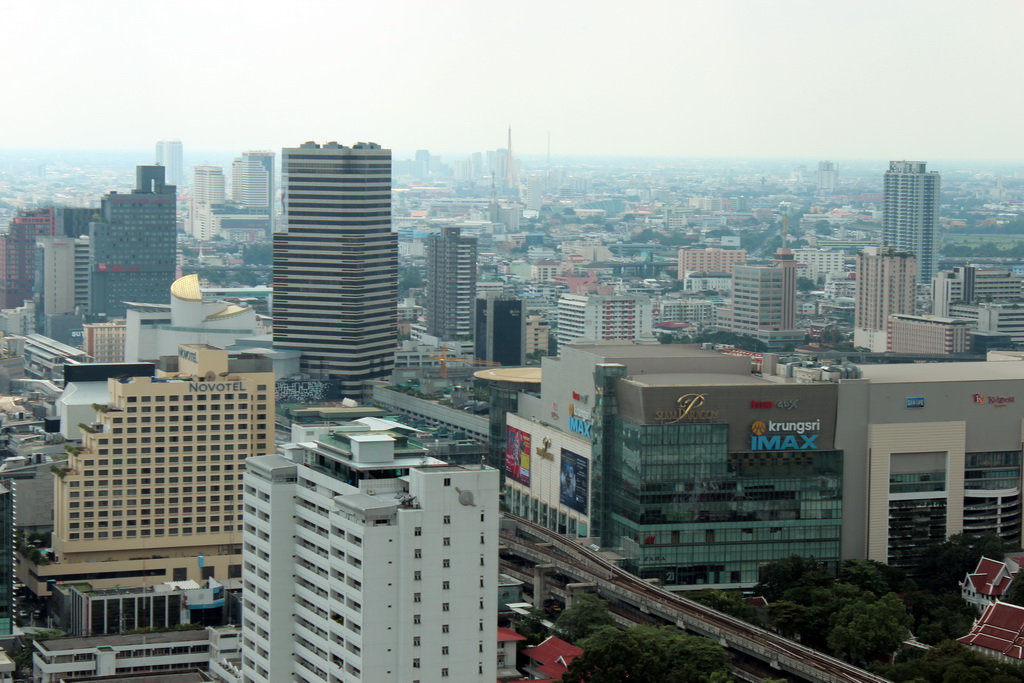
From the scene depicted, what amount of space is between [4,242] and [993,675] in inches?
3343

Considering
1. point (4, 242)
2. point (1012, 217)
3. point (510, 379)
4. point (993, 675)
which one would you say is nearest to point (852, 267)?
point (1012, 217)

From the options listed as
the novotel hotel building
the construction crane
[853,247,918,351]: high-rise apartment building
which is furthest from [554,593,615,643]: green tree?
[853,247,918,351]: high-rise apartment building

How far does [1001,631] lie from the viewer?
102 ft

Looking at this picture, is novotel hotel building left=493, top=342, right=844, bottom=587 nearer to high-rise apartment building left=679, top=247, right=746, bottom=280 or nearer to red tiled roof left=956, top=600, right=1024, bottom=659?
red tiled roof left=956, top=600, right=1024, bottom=659

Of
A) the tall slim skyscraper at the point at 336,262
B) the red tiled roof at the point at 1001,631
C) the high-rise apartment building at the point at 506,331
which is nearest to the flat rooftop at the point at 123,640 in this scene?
the red tiled roof at the point at 1001,631

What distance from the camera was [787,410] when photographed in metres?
38.4

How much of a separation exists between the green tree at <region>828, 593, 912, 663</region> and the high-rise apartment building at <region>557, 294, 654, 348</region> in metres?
50.9

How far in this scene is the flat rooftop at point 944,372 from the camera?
4006 cm

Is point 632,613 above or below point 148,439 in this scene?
below

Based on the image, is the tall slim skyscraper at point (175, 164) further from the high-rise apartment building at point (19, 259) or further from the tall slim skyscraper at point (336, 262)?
the tall slim skyscraper at point (336, 262)

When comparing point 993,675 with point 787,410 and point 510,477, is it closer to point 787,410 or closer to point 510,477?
point 787,410

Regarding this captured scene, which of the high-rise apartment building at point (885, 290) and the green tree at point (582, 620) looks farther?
the high-rise apartment building at point (885, 290)

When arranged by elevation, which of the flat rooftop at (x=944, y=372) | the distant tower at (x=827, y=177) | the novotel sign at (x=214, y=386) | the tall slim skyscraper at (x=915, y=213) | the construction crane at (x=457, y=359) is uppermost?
the distant tower at (x=827, y=177)

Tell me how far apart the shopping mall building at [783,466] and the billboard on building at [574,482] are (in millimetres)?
70
